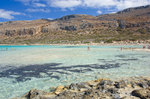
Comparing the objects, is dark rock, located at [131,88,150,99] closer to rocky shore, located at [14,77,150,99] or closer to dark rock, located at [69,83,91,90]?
rocky shore, located at [14,77,150,99]

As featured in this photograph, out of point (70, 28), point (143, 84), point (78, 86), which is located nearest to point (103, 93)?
point (78, 86)

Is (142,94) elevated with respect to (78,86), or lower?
elevated

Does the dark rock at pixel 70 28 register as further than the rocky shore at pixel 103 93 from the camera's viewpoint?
Yes

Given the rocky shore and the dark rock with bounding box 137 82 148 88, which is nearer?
the rocky shore

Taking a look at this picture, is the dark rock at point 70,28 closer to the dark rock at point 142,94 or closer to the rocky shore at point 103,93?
the rocky shore at point 103,93

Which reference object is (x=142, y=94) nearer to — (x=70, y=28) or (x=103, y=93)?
(x=103, y=93)

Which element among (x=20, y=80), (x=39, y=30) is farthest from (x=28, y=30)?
(x=20, y=80)

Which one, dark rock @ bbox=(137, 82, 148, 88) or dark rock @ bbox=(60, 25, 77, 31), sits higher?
dark rock @ bbox=(60, 25, 77, 31)

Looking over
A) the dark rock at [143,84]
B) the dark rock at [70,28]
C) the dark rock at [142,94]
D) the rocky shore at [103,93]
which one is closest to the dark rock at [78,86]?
the rocky shore at [103,93]

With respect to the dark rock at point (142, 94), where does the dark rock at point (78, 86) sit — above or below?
below

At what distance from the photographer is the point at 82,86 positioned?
845 centimetres

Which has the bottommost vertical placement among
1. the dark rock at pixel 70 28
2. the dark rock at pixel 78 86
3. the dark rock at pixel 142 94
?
the dark rock at pixel 78 86

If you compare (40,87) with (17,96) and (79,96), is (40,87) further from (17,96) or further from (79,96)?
(79,96)

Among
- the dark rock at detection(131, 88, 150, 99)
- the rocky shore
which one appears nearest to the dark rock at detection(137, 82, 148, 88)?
the rocky shore
